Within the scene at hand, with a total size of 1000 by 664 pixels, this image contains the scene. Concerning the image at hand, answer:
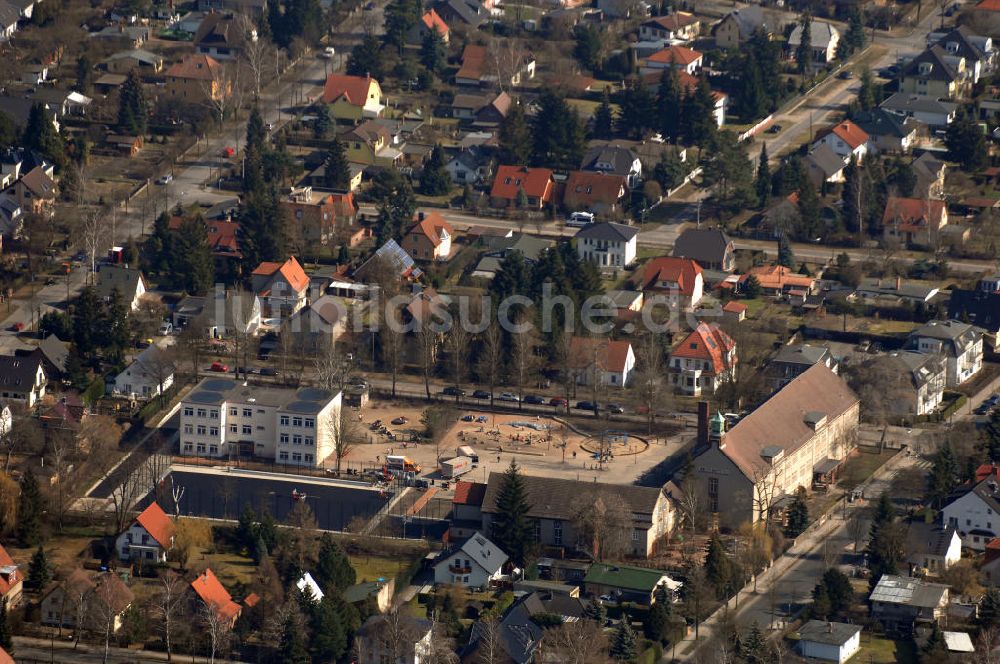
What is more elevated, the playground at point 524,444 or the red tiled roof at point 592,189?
the red tiled roof at point 592,189

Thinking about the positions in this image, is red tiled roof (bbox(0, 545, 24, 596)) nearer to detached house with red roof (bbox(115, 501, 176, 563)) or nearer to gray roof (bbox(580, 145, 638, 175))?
detached house with red roof (bbox(115, 501, 176, 563))

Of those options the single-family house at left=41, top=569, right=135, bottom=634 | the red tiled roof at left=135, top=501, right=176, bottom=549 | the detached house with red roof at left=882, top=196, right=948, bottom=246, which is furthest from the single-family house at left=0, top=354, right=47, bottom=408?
the detached house with red roof at left=882, top=196, right=948, bottom=246

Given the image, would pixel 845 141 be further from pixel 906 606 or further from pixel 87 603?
pixel 87 603

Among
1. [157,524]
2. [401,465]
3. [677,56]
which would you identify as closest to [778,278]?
[401,465]

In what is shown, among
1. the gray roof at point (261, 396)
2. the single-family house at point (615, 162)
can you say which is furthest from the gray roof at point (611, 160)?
the gray roof at point (261, 396)

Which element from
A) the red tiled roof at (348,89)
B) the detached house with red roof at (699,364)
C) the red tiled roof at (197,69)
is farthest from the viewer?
the red tiled roof at (348,89)

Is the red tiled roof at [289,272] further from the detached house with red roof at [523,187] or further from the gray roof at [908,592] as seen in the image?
the gray roof at [908,592]

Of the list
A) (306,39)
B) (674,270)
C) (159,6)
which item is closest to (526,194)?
(674,270)
